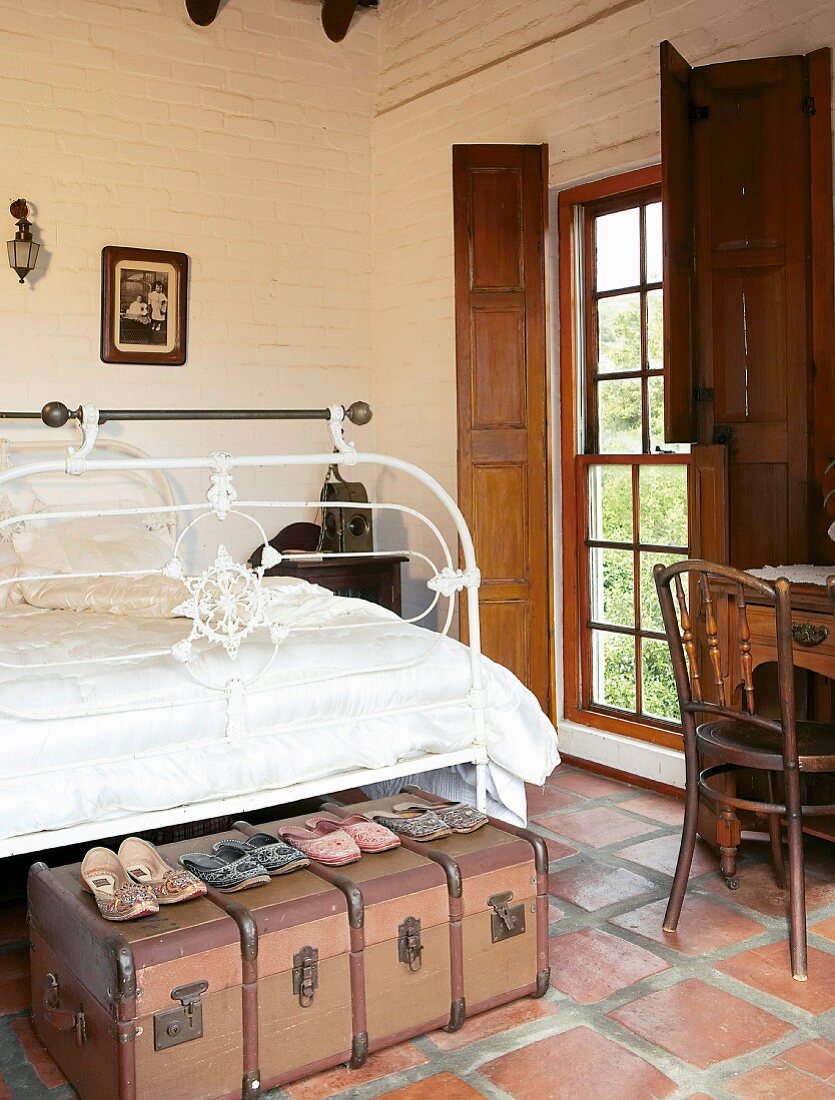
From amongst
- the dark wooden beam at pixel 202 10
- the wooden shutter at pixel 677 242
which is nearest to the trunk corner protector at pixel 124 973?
the wooden shutter at pixel 677 242

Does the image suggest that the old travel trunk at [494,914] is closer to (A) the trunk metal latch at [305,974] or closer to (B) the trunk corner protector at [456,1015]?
(B) the trunk corner protector at [456,1015]

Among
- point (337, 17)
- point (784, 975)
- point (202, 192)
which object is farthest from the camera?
point (337, 17)

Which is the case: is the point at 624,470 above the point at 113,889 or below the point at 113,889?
above

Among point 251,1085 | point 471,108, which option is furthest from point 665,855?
point 471,108

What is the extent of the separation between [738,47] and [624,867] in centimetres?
295

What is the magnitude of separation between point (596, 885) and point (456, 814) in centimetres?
84

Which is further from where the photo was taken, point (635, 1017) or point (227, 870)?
point (635, 1017)

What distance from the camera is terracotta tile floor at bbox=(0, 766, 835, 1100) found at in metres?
2.31

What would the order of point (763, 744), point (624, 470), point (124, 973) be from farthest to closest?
point (624, 470)
point (763, 744)
point (124, 973)

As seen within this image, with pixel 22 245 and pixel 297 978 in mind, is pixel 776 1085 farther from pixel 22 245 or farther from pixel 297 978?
pixel 22 245

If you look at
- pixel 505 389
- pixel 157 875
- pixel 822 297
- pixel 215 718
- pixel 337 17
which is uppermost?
pixel 337 17

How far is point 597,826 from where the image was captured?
158 inches

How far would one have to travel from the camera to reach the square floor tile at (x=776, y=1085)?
7.34 ft

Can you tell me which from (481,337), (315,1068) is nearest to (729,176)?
(481,337)
